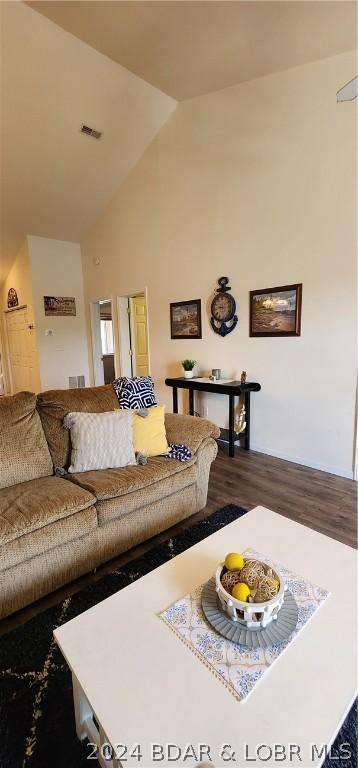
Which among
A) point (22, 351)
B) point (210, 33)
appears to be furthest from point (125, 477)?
point (22, 351)

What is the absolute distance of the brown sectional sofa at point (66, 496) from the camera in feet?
4.86

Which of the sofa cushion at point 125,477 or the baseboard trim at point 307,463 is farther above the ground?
the sofa cushion at point 125,477

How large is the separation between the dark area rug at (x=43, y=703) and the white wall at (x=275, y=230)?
2.15m

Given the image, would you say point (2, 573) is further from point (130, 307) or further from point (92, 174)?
point (92, 174)

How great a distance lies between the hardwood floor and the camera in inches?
69.3

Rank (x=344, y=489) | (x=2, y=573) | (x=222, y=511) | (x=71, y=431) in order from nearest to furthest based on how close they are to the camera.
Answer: (x=2, y=573), (x=71, y=431), (x=222, y=511), (x=344, y=489)

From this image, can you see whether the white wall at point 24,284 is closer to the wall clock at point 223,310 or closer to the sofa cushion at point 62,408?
the wall clock at point 223,310

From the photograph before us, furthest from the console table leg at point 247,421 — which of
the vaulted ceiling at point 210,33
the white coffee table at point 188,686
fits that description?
the vaulted ceiling at point 210,33

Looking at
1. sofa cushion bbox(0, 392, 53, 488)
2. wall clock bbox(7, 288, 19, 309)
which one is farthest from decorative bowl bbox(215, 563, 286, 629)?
wall clock bbox(7, 288, 19, 309)

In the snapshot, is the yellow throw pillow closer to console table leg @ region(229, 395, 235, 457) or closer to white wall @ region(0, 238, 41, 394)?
console table leg @ region(229, 395, 235, 457)

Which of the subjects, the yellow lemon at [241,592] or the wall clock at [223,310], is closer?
the yellow lemon at [241,592]

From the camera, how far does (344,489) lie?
8.61ft

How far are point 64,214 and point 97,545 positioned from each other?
493 cm

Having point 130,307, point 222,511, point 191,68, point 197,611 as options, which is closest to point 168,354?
point 130,307
